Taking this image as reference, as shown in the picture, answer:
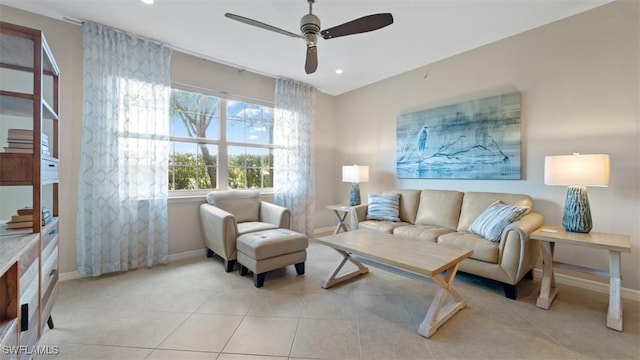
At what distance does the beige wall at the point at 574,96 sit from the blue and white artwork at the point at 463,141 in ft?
0.34

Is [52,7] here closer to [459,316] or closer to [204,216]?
[204,216]

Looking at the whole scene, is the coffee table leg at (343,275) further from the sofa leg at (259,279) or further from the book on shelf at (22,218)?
the book on shelf at (22,218)

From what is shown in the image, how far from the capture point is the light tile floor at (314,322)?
1.61 meters

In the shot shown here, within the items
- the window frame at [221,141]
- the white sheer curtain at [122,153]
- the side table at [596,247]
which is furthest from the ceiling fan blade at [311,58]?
the side table at [596,247]

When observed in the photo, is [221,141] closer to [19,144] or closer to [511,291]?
[19,144]

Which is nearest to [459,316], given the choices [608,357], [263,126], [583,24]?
[608,357]

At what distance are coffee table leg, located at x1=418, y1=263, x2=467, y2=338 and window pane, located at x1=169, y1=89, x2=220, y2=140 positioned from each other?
3.28 m

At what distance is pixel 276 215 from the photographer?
332 centimetres

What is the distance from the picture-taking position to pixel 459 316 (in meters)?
2.01

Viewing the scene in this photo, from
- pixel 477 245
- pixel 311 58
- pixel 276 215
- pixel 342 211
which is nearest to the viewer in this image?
pixel 311 58

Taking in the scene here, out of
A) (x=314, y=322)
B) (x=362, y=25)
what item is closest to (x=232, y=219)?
(x=314, y=322)

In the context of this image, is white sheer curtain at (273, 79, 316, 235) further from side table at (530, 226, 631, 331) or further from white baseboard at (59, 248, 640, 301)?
side table at (530, 226, 631, 331)

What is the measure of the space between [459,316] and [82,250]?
3529mm

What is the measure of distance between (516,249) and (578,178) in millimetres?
726
